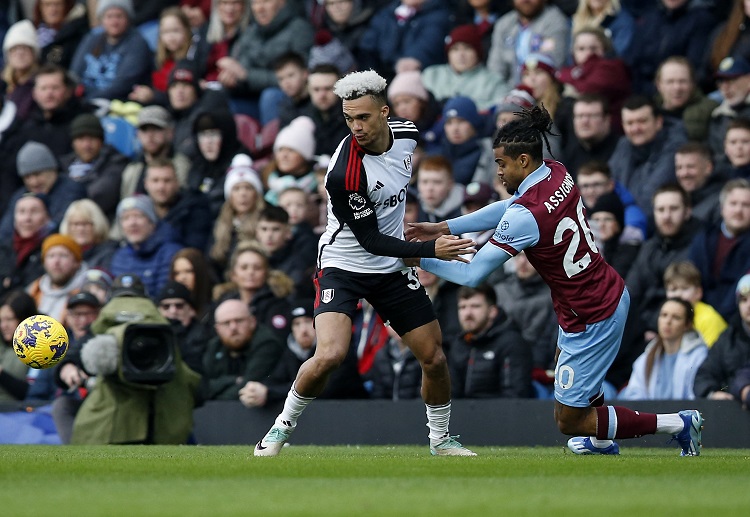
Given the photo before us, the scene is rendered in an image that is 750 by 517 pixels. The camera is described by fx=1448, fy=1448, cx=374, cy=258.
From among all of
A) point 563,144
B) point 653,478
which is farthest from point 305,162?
point 653,478

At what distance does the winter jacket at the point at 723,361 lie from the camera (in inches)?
516

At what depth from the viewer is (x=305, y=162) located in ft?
57.7

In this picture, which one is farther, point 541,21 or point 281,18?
point 281,18

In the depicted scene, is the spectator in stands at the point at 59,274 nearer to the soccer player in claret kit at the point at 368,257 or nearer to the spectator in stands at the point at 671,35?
the soccer player in claret kit at the point at 368,257

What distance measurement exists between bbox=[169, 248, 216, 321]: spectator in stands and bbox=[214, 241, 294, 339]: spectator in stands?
0.48 meters

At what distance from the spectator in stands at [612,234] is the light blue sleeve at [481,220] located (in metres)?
4.31

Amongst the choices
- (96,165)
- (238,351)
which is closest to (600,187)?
(238,351)

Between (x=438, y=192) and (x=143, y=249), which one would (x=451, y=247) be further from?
(x=143, y=249)

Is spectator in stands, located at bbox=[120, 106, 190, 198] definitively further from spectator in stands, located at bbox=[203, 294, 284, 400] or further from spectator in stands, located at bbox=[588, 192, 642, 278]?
spectator in stands, located at bbox=[588, 192, 642, 278]

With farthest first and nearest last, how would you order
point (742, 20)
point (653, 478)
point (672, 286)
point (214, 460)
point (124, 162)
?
point (124, 162), point (742, 20), point (672, 286), point (214, 460), point (653, 478)

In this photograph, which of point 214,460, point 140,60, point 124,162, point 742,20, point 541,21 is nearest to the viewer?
point 214,460

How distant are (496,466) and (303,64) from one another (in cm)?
1010

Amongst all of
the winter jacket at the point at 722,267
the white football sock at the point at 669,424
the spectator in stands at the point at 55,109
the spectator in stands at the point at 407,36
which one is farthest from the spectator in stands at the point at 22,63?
the white football sock at the point at 669,424

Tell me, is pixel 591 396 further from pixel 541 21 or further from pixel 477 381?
pixel 541 21
